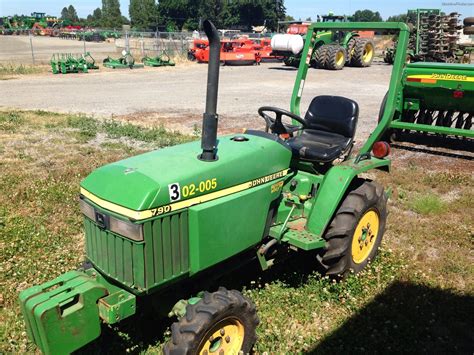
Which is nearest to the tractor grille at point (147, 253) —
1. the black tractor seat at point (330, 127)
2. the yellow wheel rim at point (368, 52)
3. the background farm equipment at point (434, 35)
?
the black tractor seat at point (330, 127)

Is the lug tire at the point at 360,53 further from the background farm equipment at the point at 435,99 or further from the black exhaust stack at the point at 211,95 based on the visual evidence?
the black exhaust stack at the point at 211,95

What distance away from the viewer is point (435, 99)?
8.03m

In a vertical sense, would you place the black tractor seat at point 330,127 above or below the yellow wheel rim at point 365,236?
above

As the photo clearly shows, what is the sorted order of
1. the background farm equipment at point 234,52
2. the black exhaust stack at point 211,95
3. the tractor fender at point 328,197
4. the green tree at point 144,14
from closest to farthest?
1. the black exhaust stack at point 211,95
2. the tractor fender at point 328,197
3. the background farm equipment at point 234,52
4. the green tree at point 144,14

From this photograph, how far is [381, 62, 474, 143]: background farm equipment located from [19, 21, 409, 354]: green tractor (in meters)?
4.63

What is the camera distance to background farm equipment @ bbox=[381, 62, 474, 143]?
7.57 m

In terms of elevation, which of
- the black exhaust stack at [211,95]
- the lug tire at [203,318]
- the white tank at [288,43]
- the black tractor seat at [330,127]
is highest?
the black exhaust stack at [211,95]

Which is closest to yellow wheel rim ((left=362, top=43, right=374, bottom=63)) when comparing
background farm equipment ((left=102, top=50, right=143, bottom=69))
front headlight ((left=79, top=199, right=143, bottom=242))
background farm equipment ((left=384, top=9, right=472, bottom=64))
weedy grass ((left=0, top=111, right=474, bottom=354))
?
background farm equipment ((left=384, top=9, right=472, bottom=64))

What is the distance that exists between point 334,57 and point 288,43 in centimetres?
310

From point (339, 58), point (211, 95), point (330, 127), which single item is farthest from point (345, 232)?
point (339, 58)

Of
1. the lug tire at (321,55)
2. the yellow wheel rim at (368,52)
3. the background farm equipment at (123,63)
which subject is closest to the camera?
the lug tire at (321,55)

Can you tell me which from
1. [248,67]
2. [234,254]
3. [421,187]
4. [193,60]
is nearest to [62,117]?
[421,187]

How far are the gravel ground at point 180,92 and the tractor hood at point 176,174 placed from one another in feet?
19.8

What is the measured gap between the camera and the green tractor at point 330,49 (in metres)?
20.4
